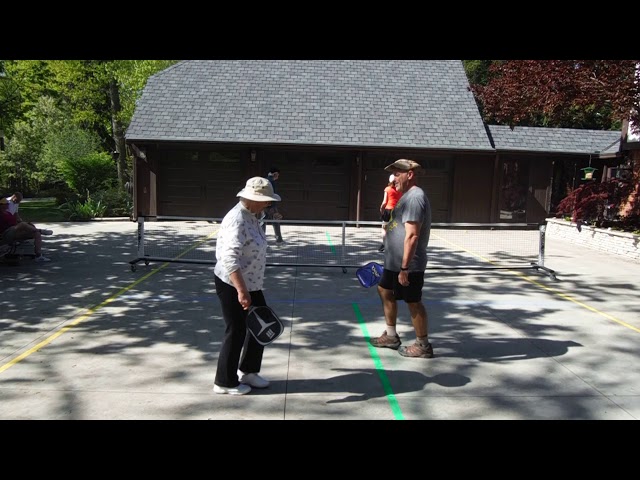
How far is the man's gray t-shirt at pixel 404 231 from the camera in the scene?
4.93 meters

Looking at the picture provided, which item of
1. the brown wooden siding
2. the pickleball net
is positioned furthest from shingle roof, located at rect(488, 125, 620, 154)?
the pickleball net

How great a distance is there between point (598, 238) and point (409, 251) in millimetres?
11075

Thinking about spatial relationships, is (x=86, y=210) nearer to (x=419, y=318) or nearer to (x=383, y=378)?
(x=419, y=318)

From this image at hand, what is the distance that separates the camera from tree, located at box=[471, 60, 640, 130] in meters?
12.3

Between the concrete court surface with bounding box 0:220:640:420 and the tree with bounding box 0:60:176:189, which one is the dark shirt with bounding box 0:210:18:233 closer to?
the concrete court surface with bounding box 0:220:640:420

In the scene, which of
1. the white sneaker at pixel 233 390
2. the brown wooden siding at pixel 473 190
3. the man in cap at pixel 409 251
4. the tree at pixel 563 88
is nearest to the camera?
the white sneaker at pixel 233 390

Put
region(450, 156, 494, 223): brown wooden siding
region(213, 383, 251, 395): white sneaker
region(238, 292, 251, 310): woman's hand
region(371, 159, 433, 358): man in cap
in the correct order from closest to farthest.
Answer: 1. region(238, 292, 251, 310): woman's hand
2. region(213, 383, 251, 395): white sneaker
3. region(371, 159, 433, 358): man in cap
4. region(450, 156, 494, 223): brown wooden siding

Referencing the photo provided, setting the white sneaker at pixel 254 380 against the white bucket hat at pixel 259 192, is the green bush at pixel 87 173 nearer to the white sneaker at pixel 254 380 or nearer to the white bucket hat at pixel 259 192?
the white sneaker at pixel 254 380

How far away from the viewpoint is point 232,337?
4270mm

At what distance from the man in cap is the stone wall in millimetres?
9383

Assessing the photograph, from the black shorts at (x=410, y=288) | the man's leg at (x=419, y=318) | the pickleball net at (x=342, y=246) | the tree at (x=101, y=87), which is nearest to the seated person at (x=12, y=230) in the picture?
the pickleball net at (x=342, y=246)

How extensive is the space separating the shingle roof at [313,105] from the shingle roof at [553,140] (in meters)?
1.10
